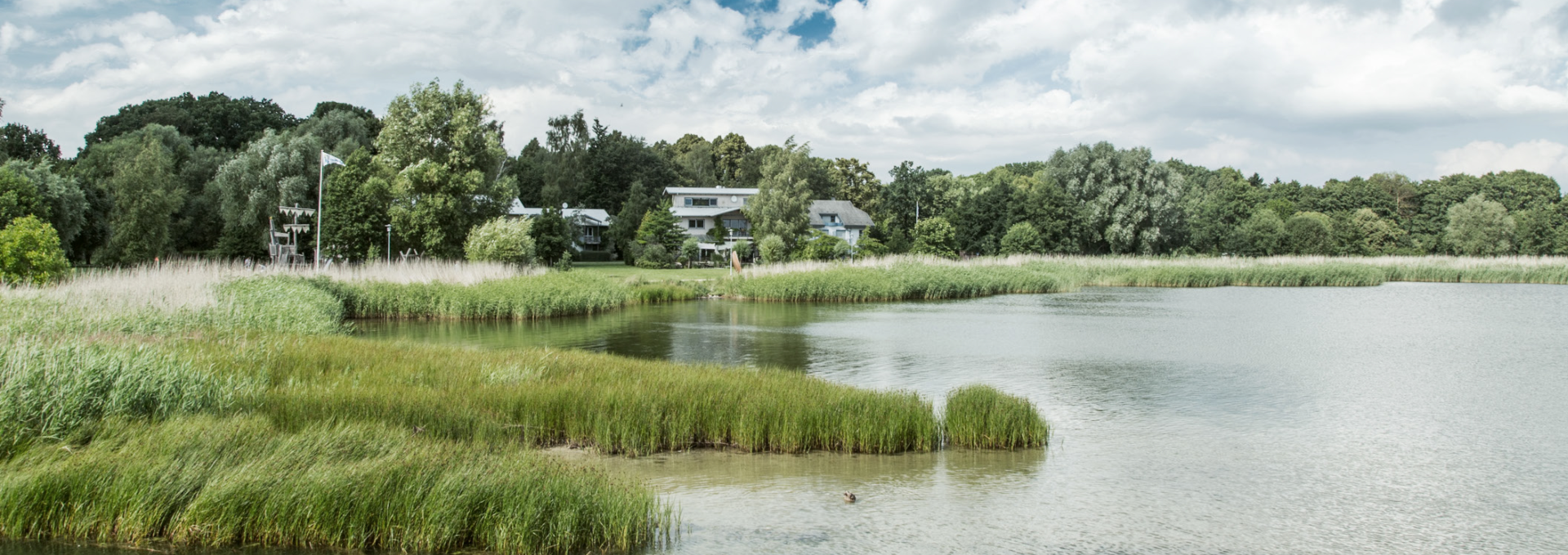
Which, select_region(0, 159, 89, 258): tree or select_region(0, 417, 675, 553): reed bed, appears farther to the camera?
select_region(0, 159, 89, 258): tree

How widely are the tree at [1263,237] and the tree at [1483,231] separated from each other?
15340mm

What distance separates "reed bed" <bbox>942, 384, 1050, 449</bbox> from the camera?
34.7 feet

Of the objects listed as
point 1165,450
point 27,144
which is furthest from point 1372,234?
point 27,144

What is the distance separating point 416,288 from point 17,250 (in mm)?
9611

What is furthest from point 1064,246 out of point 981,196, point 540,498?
point 540,498

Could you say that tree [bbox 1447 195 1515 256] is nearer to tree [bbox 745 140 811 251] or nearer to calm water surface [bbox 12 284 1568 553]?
tree [bbox 745 140 811 251]

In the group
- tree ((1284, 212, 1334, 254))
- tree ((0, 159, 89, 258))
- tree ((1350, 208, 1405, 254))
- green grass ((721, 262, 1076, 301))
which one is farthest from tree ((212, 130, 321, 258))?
tree ((1350, 208, 1405, 254))

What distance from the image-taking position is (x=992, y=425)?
34.9 ft

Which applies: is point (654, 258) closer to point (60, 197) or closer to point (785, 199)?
point (785, 199)

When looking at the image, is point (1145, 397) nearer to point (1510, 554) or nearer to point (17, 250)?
point (1510, 554)

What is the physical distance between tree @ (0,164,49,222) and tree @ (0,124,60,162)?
977 inches

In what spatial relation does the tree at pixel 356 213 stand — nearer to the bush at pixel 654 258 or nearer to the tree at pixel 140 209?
the tree at pixel 140 209

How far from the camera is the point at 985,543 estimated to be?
288 inches

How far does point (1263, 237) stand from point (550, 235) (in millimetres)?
57931
